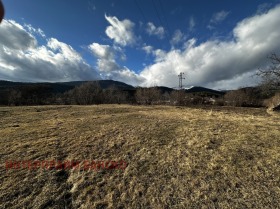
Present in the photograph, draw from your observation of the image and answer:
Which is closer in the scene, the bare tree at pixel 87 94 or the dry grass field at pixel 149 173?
the dry grass field at pixel 149 173

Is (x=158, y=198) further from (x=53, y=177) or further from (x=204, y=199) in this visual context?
(x=53, y=177)

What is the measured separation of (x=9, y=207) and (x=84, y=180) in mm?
1567

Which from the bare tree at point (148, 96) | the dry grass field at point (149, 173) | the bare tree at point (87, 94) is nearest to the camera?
the dry grass field at point (149, 173)

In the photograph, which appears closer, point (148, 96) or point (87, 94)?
point (148, 96)

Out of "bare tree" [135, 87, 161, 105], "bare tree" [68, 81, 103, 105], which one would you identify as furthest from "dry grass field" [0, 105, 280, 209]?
"bare tree" [68, 81, 103, 105]

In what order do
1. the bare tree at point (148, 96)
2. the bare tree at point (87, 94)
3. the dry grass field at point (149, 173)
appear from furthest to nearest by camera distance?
1. the bare tree at point (87, 94)
2. the bare tree at point (148, 96)
3. the dry grass field at point (149, 173)

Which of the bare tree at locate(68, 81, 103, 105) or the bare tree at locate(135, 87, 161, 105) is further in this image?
the bare tree at locate(68, 81, 103, 105)

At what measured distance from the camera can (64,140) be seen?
700cm

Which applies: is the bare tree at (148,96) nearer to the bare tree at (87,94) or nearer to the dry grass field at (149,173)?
the bare tree at (87,94)

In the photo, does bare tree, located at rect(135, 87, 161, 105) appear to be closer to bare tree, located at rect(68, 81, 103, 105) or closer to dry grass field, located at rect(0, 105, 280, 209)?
bare tree, located at rect(68, 81, 103, 105)

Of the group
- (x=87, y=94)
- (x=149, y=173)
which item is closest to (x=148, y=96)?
(x=87, y=94)

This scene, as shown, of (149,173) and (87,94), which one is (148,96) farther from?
(149,173)

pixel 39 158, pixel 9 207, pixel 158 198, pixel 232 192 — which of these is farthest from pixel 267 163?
pixel 39 158

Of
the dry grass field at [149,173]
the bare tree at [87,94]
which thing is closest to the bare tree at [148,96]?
the bare tree at [87,94]
